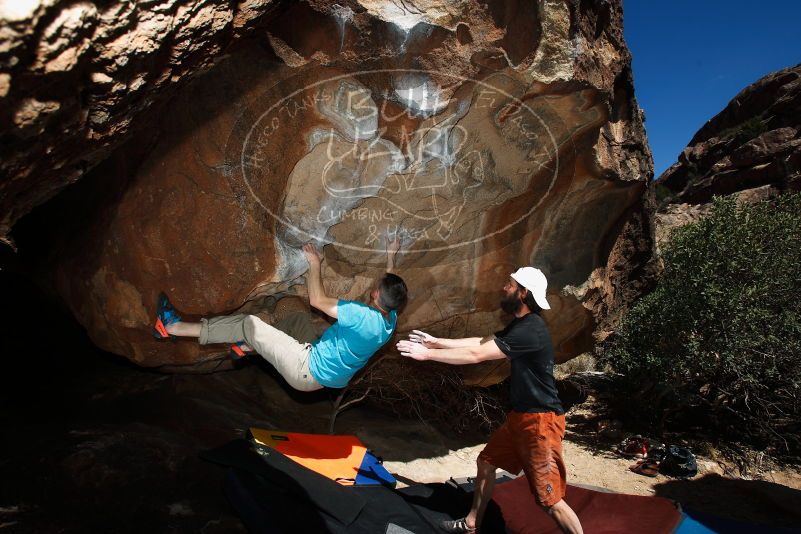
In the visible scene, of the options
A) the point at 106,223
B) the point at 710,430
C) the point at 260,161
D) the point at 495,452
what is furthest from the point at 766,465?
the point at 106,223

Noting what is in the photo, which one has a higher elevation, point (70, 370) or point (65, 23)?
point (65, 23)

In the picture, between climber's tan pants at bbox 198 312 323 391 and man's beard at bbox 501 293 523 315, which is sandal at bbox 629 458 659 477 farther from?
climber's tan pants at bbox 198 312 323 391

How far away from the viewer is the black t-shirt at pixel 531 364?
2889mm

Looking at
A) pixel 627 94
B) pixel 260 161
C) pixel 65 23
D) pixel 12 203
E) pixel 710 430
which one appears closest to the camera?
pixel 65 23

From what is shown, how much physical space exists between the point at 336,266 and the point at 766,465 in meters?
6.27

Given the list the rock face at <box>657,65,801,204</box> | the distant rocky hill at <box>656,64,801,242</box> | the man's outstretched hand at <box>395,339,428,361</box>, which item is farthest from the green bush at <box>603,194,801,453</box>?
the rock face at <box>657,65,801,204</box>

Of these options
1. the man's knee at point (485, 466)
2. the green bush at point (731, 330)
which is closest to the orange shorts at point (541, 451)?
the man's knee at point (485, 466)

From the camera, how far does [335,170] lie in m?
3.66

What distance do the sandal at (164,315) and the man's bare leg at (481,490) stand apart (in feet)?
8.36

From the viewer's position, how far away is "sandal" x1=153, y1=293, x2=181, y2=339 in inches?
148

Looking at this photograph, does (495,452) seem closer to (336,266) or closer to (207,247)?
(336,266)

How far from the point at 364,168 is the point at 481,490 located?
2.45 m

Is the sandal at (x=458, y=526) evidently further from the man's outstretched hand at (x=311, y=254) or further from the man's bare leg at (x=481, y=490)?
the man's outstretched hand at (x=311, y=254)

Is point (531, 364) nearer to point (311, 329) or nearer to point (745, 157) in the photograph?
point (311, 329)
